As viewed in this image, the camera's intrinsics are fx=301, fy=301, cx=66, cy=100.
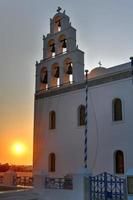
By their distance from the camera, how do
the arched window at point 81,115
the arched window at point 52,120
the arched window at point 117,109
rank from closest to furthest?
the arched window at point 117,109 → the arched window at point 81,115 → the arched window at point 52,120

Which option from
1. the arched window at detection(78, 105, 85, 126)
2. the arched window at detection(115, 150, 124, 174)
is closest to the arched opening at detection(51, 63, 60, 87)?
the arched window at detection(78, 105, 85, 126)

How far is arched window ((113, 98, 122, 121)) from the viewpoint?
1491 centimetres

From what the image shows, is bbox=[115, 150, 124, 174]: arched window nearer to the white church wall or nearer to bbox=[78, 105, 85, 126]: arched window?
the white church wall

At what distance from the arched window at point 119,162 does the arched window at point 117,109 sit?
1652mm

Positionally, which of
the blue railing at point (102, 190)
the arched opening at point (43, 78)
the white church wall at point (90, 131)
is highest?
the arched opening at point (43, 78)

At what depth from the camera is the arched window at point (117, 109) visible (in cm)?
1491

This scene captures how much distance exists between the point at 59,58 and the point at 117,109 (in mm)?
5141

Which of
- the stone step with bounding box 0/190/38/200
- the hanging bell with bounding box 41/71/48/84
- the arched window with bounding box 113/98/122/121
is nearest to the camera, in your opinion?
the stone step with bounding box 0/190/38/200

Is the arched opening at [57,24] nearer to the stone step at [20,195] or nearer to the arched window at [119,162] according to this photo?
the arched window at [119,162]

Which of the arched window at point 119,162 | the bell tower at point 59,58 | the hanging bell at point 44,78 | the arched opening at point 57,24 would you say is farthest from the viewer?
the hanging bell at point 44,78

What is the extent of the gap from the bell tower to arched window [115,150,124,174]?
4700 mm

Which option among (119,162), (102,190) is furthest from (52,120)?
(102,190)

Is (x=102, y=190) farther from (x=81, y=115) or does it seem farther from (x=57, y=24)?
(x=57, y=24)

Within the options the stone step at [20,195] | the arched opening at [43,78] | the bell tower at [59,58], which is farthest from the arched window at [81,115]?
the stone step at [20,195]
